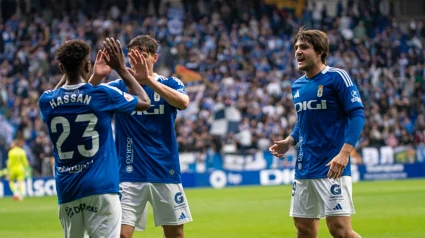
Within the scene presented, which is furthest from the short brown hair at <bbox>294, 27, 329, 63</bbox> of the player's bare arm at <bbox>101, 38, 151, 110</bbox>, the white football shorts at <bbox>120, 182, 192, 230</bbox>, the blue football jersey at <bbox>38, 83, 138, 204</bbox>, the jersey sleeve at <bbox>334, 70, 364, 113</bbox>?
the blue football jersey at <bbox>38, 83, 138, 204</bbox>

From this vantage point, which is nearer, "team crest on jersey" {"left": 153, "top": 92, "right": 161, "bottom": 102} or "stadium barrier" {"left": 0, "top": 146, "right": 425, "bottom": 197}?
"team crest on jersey" {"left": 153, "top": 92, "right": 161, "bottom": 102}

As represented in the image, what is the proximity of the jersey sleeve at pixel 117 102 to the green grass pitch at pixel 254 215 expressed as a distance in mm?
6720

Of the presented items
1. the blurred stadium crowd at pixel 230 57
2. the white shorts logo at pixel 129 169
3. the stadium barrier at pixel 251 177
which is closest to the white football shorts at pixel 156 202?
the white shorts logo at pixel 129 169

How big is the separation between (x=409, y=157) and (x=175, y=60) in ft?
33.2

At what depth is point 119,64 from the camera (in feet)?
20.6

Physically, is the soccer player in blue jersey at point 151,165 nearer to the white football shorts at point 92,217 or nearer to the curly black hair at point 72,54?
the white football shorts at point 92,217

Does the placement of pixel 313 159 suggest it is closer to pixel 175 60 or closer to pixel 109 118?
pixel 109 118

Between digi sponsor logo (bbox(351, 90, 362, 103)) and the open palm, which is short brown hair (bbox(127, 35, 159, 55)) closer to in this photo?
the open palm

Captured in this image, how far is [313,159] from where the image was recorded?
7.74m

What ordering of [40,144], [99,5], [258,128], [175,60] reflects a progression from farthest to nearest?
[99,5]
[175,60]
[258,128]
[40,144]

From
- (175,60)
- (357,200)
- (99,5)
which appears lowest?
(357,200)

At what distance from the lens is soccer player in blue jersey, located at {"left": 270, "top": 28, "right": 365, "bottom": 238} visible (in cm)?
751

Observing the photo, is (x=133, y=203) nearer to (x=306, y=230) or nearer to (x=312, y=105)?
(x=306, y=230)

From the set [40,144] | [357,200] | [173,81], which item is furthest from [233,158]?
[173,81]
